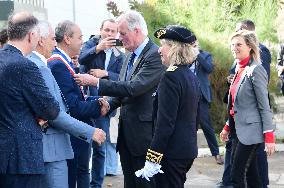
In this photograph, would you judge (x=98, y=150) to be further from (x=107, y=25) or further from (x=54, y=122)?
(x=54, y=122)

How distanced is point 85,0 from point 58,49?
9595 millimetres

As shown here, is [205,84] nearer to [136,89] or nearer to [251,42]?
[251,42]

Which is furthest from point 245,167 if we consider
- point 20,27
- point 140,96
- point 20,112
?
point 20,27

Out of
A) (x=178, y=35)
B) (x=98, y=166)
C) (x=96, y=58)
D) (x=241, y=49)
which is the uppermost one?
(x=178, y=35)

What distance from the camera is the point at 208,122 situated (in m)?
8.88

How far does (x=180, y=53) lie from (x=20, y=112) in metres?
1.31

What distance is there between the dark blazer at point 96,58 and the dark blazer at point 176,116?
2.70 m

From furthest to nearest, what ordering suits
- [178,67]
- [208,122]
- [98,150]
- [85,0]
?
[85,0] < [208,122] < [98,150] < [178,67]

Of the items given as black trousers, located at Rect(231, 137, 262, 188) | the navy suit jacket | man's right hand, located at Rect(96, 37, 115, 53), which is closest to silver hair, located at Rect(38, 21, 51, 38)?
the navy suit jacket

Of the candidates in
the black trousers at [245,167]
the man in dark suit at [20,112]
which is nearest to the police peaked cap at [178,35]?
the man in dark suit at [20,112]

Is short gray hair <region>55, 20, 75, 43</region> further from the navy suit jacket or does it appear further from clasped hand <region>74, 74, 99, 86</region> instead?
clasped hand <region>74, 74, 99, 86</region>

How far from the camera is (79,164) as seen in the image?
5926mm

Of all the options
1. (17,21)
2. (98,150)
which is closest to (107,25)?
(98,150)

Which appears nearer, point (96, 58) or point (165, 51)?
point (165, 51)
